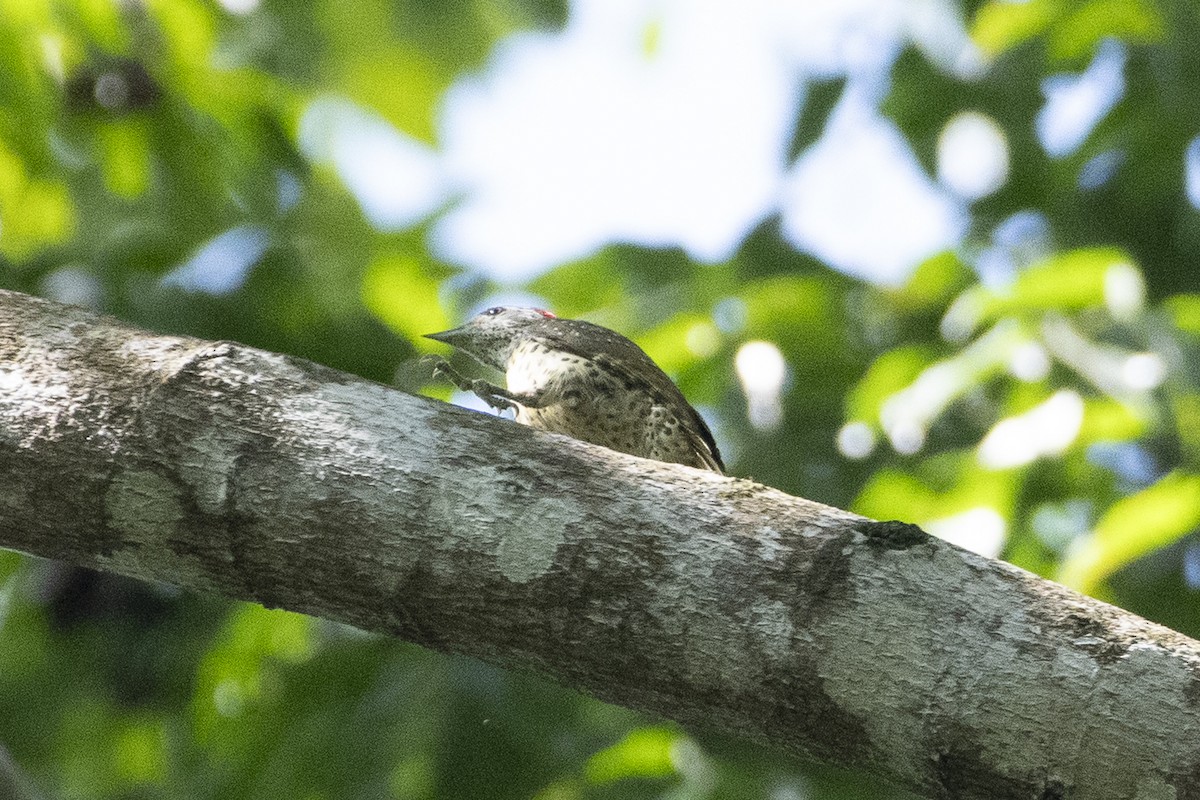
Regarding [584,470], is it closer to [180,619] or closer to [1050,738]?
[1050,738]

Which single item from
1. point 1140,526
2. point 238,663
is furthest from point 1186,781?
point 238,663

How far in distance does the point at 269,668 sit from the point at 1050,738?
3630mm

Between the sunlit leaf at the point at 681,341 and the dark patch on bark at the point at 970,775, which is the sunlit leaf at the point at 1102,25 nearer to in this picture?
the sunlit leaf at the point at 681,341

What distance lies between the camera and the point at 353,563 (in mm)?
2100

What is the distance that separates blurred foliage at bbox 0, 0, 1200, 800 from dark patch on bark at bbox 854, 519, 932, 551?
203 centimetres

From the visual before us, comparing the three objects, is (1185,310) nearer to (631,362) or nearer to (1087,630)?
(631,362)

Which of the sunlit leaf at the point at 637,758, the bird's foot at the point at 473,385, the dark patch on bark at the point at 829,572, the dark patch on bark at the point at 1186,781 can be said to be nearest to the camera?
the dark patch on bark at the point at 1186,781

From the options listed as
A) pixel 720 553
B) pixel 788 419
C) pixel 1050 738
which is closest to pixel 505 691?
pixel 788 419

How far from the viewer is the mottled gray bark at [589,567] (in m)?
1.88

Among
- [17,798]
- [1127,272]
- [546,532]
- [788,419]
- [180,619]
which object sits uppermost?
[1127,272]

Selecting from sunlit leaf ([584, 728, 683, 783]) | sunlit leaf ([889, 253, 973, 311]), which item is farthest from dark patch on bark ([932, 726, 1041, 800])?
sunlit leaf ([889, 253, 973, 311])

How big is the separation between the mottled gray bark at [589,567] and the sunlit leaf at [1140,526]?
6.68ft

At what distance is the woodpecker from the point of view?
4.01 metres

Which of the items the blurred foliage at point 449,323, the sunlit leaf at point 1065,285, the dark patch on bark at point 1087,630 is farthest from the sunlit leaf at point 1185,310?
the dark patch on bark at point 1087,630
